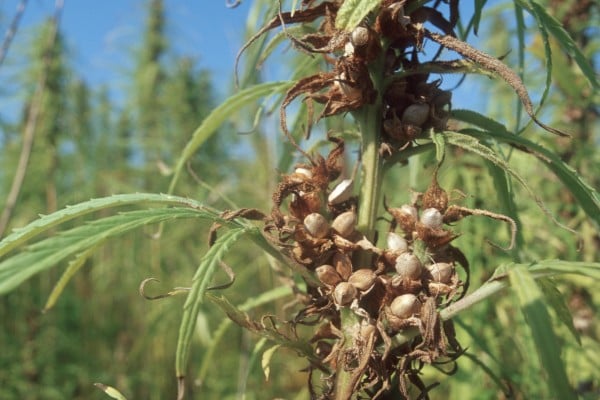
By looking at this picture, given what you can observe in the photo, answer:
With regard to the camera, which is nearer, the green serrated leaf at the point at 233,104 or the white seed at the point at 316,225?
the white seed at the point at 316,225

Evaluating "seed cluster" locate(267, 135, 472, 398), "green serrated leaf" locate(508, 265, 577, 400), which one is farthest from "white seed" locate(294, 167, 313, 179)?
"green serrated leaf" locate(508, 265, 577, 400)

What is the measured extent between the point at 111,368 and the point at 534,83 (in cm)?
239

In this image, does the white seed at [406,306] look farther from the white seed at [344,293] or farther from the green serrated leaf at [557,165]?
the green serrated leaf at [557,165]

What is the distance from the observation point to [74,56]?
3.02 metres

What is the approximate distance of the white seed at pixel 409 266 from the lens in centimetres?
58

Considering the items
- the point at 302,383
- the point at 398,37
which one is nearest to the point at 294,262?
the point at 398,37

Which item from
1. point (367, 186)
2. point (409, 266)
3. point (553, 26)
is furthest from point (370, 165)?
point (553, 26)

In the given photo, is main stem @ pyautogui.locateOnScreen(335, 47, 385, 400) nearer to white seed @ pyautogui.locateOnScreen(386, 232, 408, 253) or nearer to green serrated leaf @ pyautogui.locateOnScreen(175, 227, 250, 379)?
white seed @ pyautogui.locateOnScreen(386, 232, 408, 253)

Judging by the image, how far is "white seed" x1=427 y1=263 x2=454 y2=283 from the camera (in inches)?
23.4

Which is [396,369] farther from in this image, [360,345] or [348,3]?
[348,3]

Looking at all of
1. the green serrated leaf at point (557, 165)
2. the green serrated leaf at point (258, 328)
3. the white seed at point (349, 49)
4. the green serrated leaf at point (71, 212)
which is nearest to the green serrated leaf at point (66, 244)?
the green serrated leaf at point (71, 212)

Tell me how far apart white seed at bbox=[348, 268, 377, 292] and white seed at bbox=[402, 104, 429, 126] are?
0.17 meters

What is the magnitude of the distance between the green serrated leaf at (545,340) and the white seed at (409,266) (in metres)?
0.15

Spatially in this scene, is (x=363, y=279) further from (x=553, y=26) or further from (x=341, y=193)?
(x=553, y=26)
